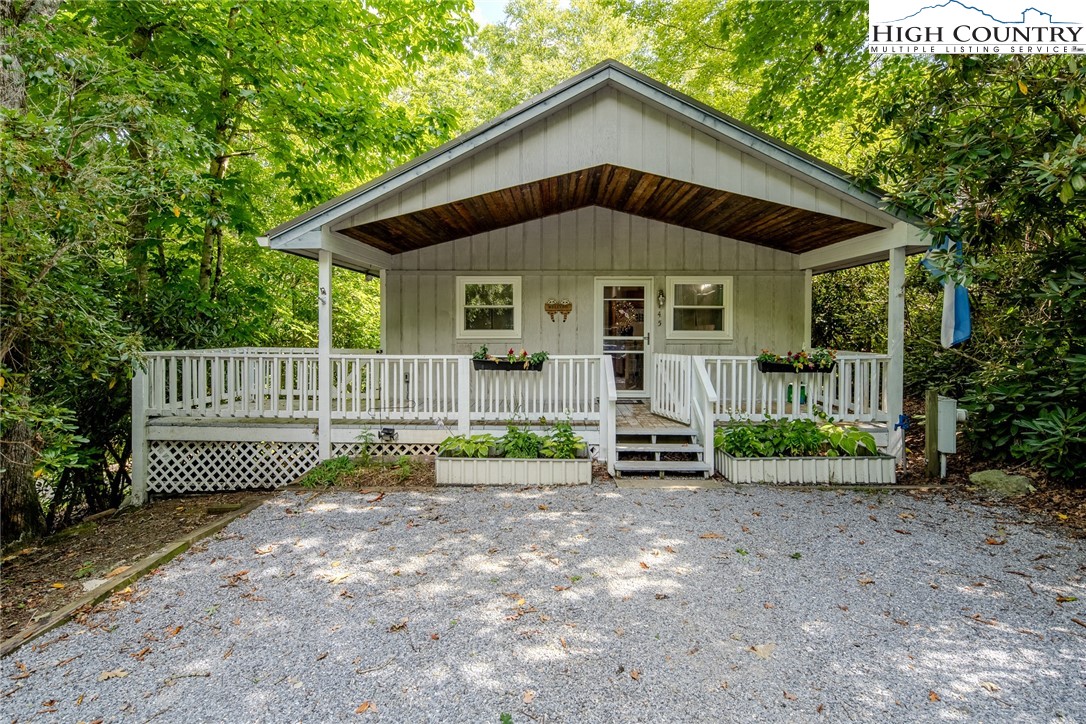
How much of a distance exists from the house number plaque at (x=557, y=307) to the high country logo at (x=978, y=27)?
4.98 m

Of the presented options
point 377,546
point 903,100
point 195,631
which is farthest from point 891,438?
point 195,631

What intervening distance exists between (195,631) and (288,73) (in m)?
7.94

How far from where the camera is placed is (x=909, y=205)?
212 inches

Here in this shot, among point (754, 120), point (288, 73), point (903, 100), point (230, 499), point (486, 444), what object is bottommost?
point (230, 499)

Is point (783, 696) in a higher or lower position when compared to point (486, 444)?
lower

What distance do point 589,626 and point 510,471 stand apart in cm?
287

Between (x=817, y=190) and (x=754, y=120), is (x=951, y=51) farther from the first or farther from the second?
(x=754, y=120)

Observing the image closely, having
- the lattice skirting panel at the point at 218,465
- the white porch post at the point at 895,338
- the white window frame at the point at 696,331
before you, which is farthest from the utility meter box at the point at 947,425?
the lattice skirting panel at the point at 218,465

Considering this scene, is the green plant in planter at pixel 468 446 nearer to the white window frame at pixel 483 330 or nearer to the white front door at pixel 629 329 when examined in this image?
the white window frame at pixel 483 330

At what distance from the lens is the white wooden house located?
227 inches

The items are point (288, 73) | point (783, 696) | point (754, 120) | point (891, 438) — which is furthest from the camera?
point (754, 120)

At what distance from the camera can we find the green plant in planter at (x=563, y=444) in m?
5.80

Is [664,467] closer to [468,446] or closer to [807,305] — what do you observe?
[468,446]

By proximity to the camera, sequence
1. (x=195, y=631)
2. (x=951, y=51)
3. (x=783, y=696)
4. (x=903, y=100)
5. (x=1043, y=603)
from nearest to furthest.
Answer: (x=783, y=696) < (x=195, y=631) < (x=1043, y=603) < (x=951, y=51) < (x=903, y=100)
